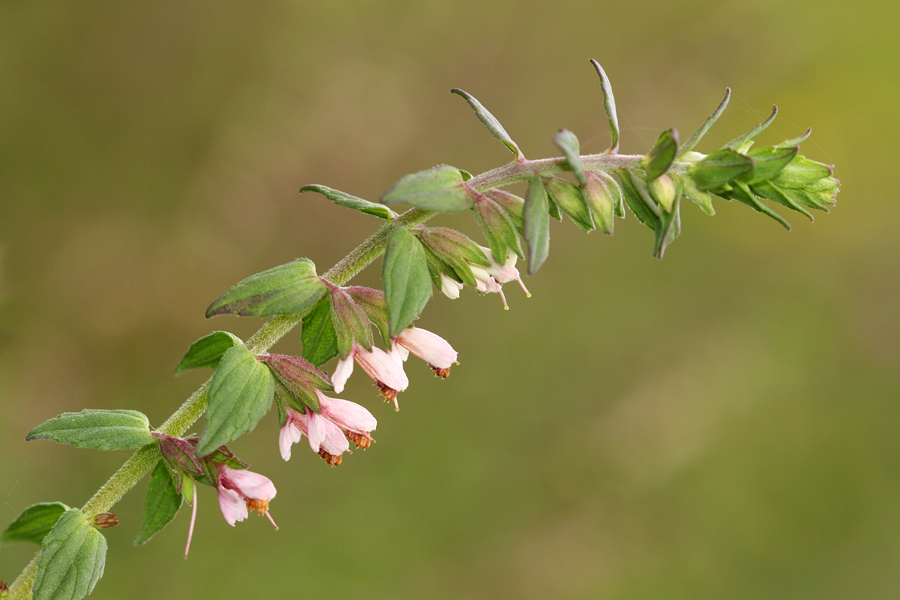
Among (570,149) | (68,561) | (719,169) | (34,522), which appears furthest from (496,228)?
(34,522)

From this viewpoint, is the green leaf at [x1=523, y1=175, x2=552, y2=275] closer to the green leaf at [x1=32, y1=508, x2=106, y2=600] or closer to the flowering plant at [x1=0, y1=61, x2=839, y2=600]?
the flowering plant at [x1=0, y1=61, x2=839, y2=600]

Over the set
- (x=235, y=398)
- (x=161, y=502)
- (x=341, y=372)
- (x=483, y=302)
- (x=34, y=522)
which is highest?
(x=483, y=302)

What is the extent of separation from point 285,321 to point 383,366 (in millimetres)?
261

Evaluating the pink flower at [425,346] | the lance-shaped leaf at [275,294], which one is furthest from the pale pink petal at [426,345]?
the lance-shaped leaf at [275,294]

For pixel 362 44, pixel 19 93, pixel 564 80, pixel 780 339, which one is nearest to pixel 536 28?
pixel 564 80

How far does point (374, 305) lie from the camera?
1575 millimetres

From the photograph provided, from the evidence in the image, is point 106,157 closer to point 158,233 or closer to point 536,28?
point 158,233

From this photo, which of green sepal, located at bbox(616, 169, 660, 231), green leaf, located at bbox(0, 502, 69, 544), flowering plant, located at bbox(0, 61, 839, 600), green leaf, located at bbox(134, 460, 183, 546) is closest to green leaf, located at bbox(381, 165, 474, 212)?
flowering plant, located at bbox(0, 61, 839, 600)

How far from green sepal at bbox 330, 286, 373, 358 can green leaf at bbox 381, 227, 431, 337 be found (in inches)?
6.4

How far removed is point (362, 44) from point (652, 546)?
4045 mm

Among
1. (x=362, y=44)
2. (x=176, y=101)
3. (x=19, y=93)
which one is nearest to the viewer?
(x=19, y=93)

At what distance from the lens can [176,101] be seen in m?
4.71

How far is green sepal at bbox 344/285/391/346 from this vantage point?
1.57 meters

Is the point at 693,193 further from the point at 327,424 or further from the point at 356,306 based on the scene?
the point at 327,424
